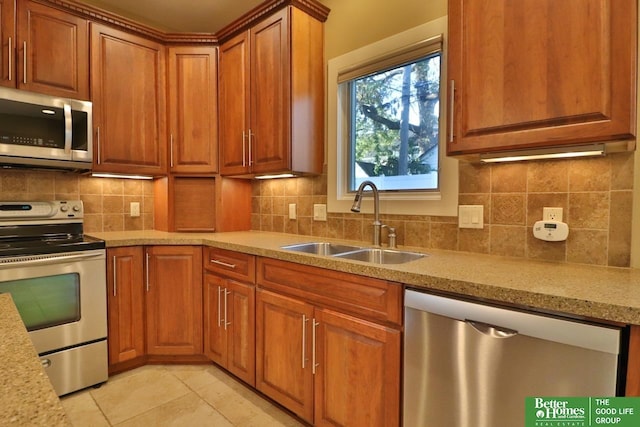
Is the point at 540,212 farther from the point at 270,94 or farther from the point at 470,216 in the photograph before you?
the point at 270,94

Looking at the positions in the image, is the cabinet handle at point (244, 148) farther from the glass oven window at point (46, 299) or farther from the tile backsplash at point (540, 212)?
the glass oven window at point (46, 299)

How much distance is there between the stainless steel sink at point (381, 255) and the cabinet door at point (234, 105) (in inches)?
41.5

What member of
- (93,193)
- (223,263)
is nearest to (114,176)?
(93,193)

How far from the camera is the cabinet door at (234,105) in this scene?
2.46 m

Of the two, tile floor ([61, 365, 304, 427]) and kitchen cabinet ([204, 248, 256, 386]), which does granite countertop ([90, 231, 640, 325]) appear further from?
tile floor ([61, 365, 304, 427])

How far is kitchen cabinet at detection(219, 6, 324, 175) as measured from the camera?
87.1 inches

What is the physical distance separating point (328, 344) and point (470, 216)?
3.07 feet

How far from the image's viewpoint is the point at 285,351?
5.78ft

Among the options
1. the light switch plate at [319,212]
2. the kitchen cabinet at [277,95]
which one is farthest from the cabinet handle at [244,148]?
the light switch plate at [319,212]

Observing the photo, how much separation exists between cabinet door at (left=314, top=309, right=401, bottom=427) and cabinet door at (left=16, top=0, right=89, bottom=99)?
218 cm

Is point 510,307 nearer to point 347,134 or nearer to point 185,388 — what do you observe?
point 347,134

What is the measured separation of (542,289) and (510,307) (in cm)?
10

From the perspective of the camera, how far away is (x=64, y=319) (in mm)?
1974

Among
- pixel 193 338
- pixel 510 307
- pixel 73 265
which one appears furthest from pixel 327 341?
pixel 73 265
